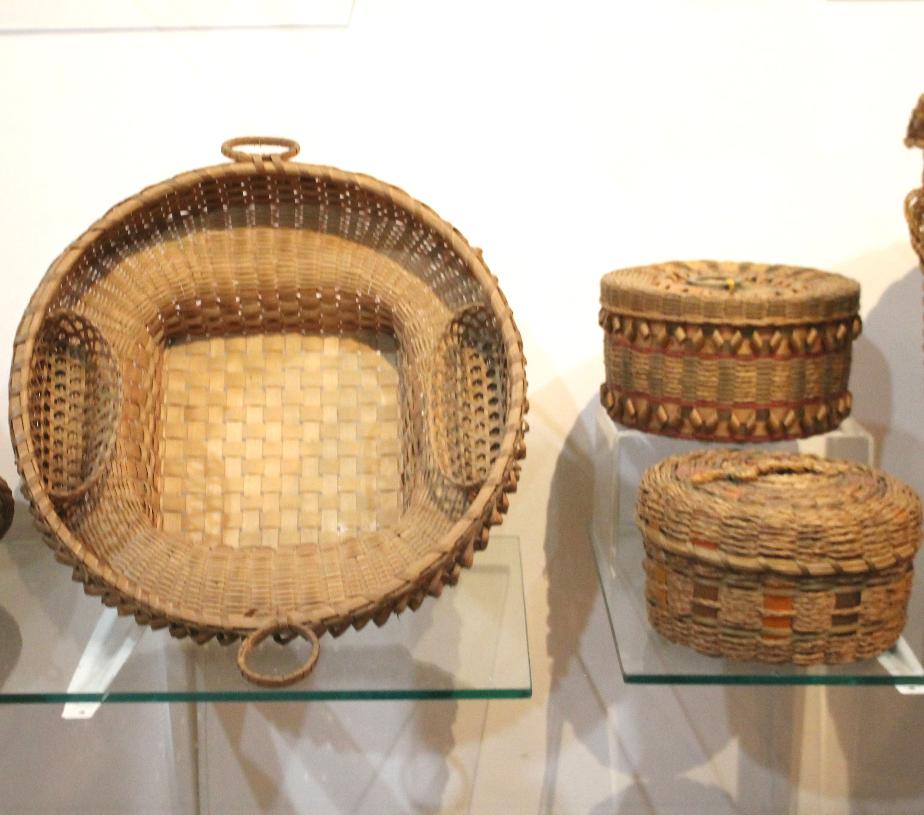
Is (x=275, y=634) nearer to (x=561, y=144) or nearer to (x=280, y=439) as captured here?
(x=280, y=439)

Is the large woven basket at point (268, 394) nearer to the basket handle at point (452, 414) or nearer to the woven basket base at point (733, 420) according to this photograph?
the basket handle at point (452, 414)

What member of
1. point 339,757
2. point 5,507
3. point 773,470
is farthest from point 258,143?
point 339,757

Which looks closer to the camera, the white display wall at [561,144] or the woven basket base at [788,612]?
the woven basket base at [788,612]

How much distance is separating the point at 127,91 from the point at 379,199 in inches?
13.2

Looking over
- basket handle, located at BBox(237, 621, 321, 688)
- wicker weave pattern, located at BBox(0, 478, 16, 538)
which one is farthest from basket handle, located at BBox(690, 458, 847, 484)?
wicker weave pattern, located at BBox(0, 478, 16, 538)

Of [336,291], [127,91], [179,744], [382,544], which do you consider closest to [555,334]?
[336,291]

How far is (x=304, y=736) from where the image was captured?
1.44m

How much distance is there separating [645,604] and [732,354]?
0.80 feet

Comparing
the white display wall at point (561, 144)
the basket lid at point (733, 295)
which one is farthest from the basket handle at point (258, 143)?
the basket lid at point (733, 295)

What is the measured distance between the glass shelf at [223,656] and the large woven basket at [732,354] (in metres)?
0.25

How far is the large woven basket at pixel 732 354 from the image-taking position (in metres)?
1.06

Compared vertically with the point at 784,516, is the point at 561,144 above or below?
above

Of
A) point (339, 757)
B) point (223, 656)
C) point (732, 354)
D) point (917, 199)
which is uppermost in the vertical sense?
point (917, 199)

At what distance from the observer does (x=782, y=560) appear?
3.07 feet
